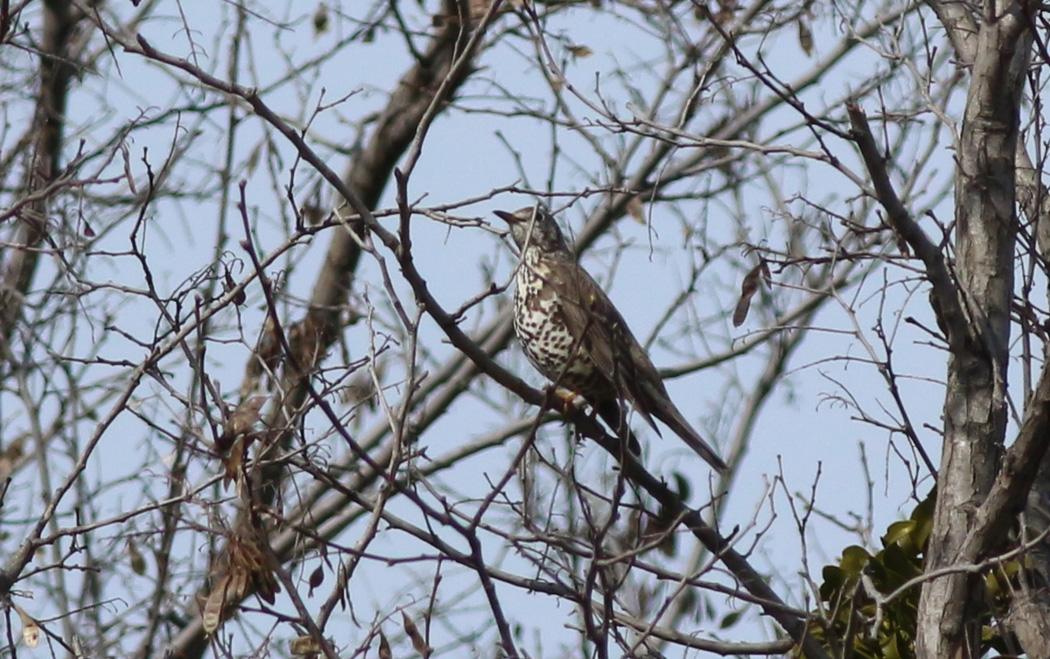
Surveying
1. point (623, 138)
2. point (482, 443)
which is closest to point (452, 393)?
point (482, 443)

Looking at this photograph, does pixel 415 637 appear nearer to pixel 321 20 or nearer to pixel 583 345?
pixel 583 345

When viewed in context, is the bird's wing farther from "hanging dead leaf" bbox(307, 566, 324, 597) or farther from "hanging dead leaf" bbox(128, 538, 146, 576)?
"hanging dead leaf" bbox(128, 538, 146, 576)

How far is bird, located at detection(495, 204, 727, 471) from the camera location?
5.64 metres

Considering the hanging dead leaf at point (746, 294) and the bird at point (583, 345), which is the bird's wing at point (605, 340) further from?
the hanging dead leaf at point (746, 294)

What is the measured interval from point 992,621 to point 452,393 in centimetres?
596

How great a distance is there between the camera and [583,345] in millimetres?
5469

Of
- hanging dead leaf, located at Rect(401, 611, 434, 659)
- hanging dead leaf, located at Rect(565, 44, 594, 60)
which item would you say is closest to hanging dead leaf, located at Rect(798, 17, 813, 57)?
hanging dead leaf, located at Rect(565, 44, 594, 60)

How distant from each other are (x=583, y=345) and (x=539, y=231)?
1502mm

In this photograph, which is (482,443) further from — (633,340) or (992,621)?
(992,621)

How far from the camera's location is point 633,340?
645cm

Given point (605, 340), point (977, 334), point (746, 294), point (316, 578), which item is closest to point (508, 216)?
point (605, 340)

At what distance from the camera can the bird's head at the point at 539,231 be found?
641 cm

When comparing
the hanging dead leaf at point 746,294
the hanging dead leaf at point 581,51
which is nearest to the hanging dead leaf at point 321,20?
the hanging dead leaf at point 581,51

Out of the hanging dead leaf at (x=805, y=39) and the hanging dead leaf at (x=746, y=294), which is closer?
the hanging dead leaf at (x=746, y=294)
